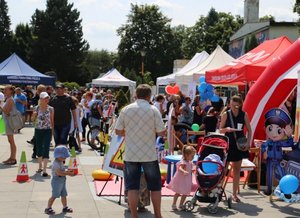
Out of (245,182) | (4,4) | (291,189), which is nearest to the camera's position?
(291,189)

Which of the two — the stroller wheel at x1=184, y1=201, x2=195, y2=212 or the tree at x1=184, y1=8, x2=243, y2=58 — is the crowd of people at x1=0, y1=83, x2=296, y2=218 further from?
the tree at x1=184, y1=8, x2=243, y2=58

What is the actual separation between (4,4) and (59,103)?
74.7m

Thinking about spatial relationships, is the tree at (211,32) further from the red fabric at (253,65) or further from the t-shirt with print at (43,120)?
the t-shirt with print at (43,120)

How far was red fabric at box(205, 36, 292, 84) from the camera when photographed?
12164mm

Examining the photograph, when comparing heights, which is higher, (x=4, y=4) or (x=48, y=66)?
(x=4, y=4)

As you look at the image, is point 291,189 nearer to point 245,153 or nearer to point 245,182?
point 245,153

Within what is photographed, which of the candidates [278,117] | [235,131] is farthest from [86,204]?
[278,117]

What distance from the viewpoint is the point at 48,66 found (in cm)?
6900

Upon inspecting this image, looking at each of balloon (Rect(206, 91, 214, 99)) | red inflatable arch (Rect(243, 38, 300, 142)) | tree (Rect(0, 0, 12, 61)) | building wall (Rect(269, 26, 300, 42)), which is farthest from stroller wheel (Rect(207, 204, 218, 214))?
tree (Rect(0, 0, 12, 61))

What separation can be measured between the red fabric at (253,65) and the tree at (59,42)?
57.4m

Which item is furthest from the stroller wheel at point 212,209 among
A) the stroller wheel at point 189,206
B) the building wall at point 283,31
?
the building wall at point 283,31

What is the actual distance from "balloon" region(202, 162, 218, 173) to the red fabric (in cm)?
514

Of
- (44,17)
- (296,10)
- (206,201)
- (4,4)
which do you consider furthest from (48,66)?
(206,201)

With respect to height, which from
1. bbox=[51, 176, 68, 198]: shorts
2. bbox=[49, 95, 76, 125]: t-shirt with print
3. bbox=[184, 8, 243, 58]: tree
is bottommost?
bbox=[51, 176, 68, 198]: shorts
